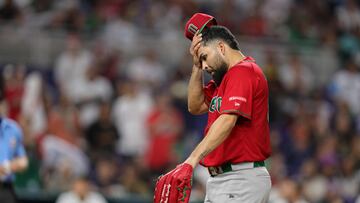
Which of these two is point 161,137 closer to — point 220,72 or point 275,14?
point 275,14

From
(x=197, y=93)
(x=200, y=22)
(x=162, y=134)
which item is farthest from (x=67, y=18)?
(x=200, y=22)

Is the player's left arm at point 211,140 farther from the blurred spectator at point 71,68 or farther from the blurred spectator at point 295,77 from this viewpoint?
the blurred spectator at point 295,77

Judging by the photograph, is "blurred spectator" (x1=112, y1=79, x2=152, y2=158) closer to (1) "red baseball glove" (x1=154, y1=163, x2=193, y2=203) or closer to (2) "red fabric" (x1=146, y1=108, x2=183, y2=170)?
(2) "red fabric" (x1=146, y1=108, x2=183, y2=170)

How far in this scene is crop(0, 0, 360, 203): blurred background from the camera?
1170cm

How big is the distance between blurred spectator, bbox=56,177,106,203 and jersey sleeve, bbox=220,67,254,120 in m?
4.92

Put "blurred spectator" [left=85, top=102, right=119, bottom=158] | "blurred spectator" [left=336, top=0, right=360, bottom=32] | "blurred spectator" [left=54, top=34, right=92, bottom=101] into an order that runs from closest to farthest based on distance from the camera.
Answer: "blurred spectator" [left=85, top=102, right=119, bottom=158] < "blurred spectator" [left=54, top=34, right=92, bottom=101] < "blurred spectator" [left=336, top=0, right=360, bottom=32]

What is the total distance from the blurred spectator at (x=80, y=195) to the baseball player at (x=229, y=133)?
4.58 meters

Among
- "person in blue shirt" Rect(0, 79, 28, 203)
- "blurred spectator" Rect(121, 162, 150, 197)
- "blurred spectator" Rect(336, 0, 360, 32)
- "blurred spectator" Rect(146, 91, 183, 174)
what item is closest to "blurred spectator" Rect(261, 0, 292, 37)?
"blurred spectator" Rect(336, 0, 360, 32)

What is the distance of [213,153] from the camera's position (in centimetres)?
587

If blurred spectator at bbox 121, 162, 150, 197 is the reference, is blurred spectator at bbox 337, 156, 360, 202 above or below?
below

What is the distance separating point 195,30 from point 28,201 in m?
5.44

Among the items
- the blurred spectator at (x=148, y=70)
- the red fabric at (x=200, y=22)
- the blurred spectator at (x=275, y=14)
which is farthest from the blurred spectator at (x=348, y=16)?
the red fabric at (x=200, y=22)

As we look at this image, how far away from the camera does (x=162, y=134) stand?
12805mm

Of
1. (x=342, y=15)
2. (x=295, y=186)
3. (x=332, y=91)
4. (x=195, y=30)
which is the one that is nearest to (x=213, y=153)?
(x=195, y=30)
